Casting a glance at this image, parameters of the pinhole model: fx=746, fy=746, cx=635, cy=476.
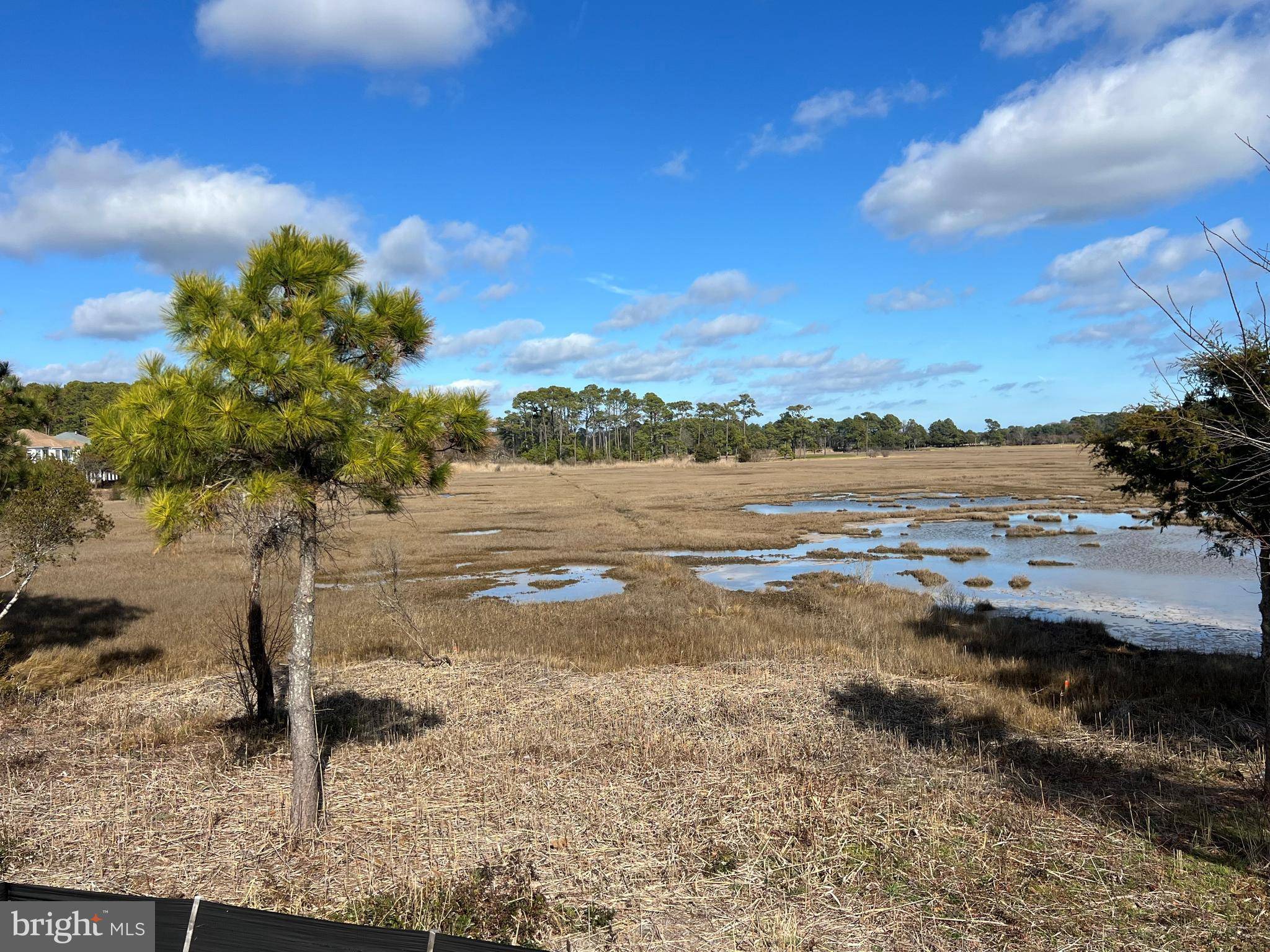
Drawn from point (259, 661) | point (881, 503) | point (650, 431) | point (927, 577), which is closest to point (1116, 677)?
point (927, 577)

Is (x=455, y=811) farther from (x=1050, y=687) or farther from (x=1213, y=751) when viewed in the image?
(x=1050, y=687)

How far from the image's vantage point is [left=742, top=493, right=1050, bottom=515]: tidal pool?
5488cm

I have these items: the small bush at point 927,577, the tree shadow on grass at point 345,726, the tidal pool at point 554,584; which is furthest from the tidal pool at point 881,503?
the tree shadow on grass at point 345,726

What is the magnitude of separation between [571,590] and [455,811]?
62.6 feet

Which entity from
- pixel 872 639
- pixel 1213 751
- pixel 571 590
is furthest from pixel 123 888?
pixel 571 590

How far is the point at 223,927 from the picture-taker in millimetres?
3662

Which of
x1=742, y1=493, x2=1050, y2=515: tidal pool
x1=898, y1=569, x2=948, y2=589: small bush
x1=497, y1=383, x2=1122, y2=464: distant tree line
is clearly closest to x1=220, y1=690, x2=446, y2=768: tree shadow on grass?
x1=898, y1=569, x2=948, y2=589: small bush

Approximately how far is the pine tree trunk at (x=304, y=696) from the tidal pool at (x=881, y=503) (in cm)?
4701

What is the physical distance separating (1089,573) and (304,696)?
1159 inches

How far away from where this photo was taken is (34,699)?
12.5 metres

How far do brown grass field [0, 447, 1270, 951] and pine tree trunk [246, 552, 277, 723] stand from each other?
73 cm

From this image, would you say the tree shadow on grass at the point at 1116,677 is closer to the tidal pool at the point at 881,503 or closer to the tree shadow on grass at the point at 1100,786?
the tree shadow on grass at the point at 1100,786

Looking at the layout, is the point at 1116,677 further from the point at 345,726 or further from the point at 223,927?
the point at 223,927

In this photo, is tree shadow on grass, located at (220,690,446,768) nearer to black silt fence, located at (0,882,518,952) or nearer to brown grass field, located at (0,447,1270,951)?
brown grass field, located at (0,447,1270,951)
